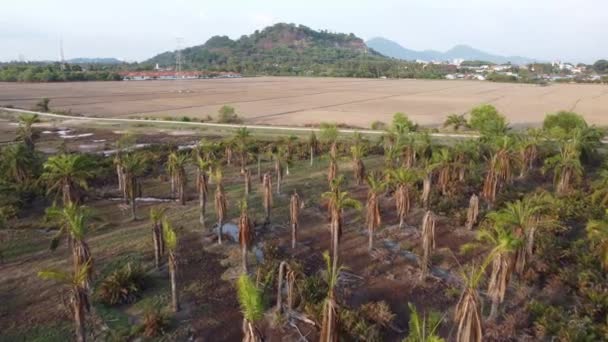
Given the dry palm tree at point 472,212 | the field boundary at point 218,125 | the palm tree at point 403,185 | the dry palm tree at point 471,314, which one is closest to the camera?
the dry palm tree at point 471,314

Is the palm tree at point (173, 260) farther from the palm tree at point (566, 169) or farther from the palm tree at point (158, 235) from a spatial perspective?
the palm tree at point (566, 169)

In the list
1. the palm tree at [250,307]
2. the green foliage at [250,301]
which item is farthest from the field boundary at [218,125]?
the green foliage at [250,301]

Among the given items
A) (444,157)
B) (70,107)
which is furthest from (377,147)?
(70,107)

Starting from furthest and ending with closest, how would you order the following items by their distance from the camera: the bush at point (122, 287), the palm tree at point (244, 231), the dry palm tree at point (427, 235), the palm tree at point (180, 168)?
the palm tree at point (180, 168), the palm tree at point (244, 231), the dry palm tree at point (427, 235), the bush at point (122, 287)

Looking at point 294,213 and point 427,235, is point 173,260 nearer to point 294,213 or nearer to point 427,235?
point 294,213

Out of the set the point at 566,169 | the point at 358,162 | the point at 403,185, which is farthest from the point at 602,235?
the point at 358,162

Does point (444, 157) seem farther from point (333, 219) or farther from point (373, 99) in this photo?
point (373, 99)
